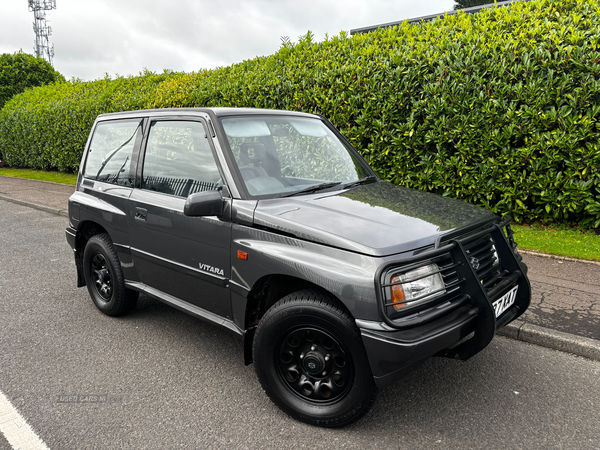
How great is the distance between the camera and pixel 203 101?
10312 millimetres

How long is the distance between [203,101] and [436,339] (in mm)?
9033

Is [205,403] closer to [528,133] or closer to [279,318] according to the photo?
[279,318]

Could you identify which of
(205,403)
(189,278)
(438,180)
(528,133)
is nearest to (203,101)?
(438,180)

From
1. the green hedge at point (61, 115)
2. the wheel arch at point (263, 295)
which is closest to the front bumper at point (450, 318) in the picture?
the wheel arch at point (263, 295)

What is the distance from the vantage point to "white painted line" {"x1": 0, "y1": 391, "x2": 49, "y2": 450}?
2.60 m

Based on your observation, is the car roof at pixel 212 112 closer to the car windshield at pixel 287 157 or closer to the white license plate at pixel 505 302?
the car windshield at pixel 287 157

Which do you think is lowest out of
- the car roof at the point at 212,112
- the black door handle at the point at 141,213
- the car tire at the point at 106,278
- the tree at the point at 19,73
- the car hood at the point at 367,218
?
the car tire at the point at 106,278

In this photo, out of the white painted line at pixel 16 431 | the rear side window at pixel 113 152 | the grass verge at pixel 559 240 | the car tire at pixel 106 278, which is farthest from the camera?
the grass verge at pixel 559 240

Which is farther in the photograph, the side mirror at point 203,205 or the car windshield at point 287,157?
the car windshield at point 287,157

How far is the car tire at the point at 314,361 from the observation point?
2.53m

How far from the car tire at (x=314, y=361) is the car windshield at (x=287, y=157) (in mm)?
896

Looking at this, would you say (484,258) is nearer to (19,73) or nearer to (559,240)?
(559,240)

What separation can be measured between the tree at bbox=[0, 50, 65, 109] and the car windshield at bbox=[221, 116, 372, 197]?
26.2 meters

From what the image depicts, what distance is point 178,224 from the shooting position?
3.42 m
